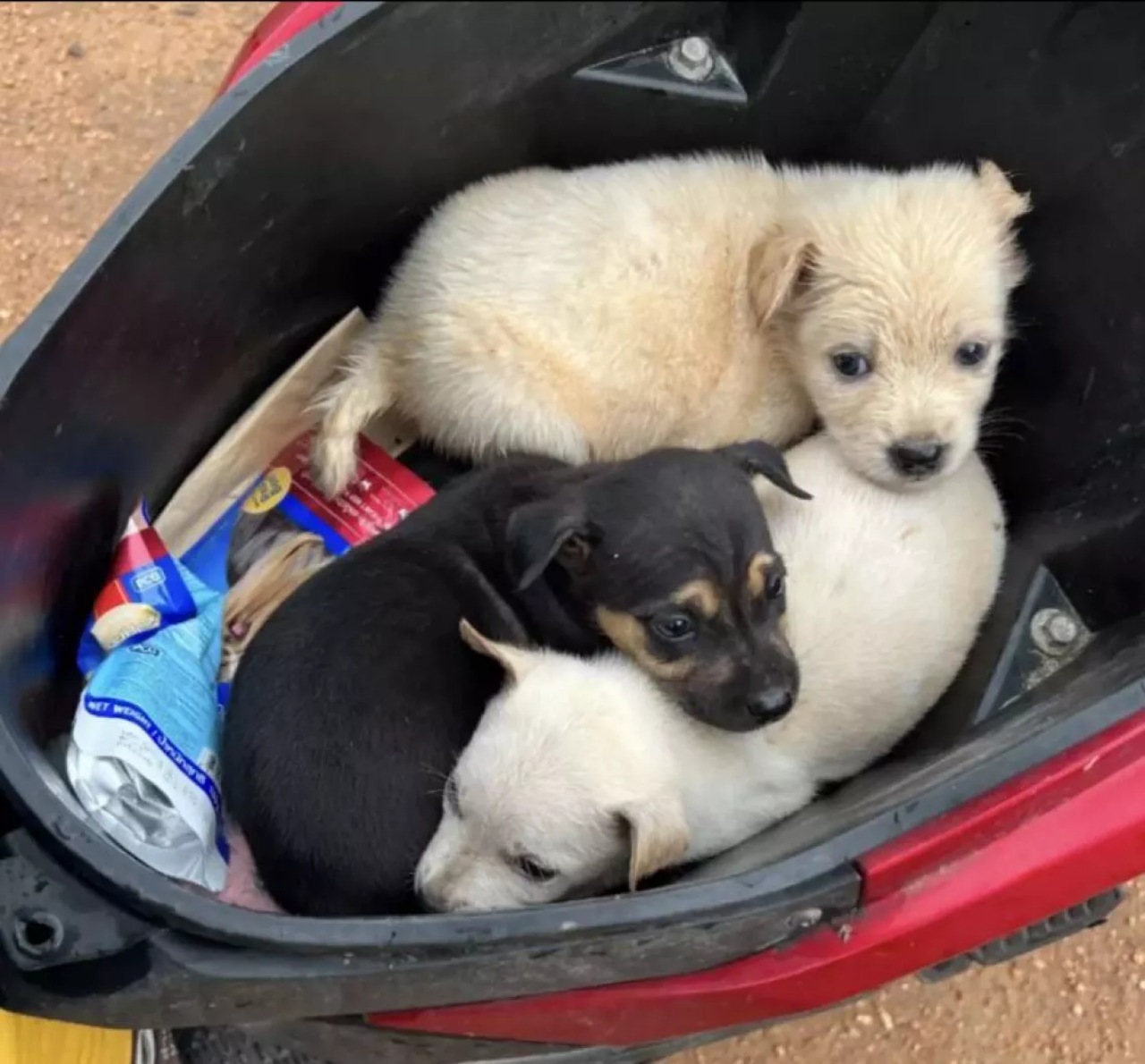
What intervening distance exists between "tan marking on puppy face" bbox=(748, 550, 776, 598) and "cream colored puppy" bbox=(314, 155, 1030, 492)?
0.27 metres

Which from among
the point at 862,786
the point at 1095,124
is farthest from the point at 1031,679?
the point at 1095,124

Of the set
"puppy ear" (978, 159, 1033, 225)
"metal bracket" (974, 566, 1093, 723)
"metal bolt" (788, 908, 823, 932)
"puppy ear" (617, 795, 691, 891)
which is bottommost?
"metal bracket" (974, 566, 1093, 723)

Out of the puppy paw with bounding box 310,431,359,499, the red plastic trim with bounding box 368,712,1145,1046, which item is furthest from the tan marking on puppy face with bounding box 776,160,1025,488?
the puppy paw with bounding box 310,431,359,499

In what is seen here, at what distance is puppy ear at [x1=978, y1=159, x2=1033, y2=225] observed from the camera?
6.29ft

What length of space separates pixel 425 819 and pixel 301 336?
0.91m

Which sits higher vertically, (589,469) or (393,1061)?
(589,469)

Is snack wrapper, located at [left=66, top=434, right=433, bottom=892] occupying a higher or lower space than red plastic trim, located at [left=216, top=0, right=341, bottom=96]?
lower

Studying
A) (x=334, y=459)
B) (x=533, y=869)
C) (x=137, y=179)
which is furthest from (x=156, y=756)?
(x=137, y=179)

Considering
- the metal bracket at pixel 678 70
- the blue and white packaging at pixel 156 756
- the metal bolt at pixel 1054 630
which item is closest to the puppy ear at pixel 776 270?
the metal bracket at pixel 678 70

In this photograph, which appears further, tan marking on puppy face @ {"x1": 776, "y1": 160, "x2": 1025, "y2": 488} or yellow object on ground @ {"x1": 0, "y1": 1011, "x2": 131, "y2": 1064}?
tan marking on puppy face @ {"x1": 776, "y1": 160, "x2": 1025, "y2": 488}

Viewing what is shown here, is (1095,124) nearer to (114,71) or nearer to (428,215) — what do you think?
(428,215)

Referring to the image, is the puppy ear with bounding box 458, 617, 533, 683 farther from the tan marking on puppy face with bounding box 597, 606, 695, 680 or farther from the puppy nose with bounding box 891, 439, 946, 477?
the puppy nose with bounding box 891, 439, 946, 477

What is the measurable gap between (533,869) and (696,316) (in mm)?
875

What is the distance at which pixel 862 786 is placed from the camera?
1.77m
